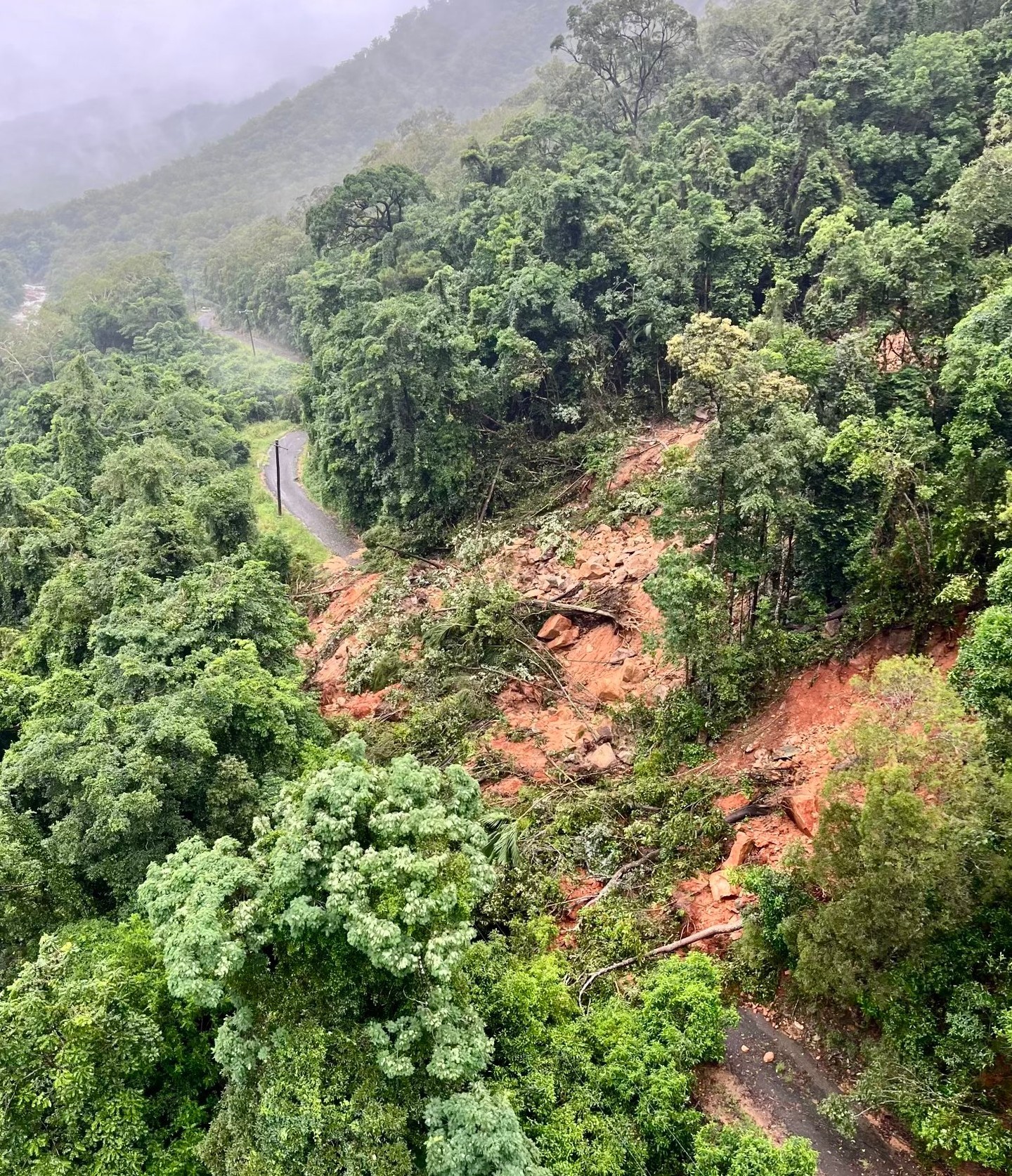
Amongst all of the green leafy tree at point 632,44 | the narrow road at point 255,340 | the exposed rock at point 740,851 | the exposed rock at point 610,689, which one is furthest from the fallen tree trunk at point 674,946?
the narrow road at point 255,340

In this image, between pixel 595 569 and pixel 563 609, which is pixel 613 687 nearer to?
pixel 563 609

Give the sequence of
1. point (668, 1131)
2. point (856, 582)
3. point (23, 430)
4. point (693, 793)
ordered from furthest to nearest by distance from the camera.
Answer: point (23, 430) → point (856, 582) → point (693, 793) → point (668, 1131)

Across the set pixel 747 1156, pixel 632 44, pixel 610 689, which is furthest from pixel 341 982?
pixel 632 44

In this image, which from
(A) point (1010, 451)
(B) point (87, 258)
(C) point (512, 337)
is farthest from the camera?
(B) point (87, 258)

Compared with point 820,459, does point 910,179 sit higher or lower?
higher

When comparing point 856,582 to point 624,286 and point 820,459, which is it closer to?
point 820,459

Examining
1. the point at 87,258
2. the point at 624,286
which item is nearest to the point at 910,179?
the point at 624,286
